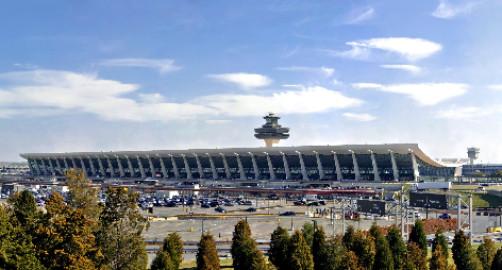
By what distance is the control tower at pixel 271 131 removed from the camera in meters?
172

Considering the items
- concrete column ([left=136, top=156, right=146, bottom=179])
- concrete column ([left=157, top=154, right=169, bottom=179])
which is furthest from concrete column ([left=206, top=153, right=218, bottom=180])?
concrete column ([left=136, top=156, right=146, bottom=179])

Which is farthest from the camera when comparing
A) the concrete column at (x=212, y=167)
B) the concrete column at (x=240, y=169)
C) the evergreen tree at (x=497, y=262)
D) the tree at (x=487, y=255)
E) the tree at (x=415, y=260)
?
the concrete column at (x=212, y=167)

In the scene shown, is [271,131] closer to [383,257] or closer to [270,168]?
[270,168]

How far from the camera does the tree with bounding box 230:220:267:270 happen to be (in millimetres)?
28611

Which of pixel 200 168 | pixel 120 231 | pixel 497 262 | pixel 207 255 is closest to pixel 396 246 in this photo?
pixel 497 262

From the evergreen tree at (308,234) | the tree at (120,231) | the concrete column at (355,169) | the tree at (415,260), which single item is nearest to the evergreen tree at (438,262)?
the tree at (415,260)

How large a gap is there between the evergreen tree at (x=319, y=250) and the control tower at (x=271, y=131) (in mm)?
141342

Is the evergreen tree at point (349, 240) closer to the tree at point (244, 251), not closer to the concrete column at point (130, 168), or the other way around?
the tree at point (244, 251)

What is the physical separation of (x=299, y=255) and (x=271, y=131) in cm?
14406

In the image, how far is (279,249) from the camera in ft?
98.4

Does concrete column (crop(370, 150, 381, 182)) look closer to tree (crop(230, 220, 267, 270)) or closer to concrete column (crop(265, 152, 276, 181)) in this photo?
concrete column (crop(265, 152, 276, 181))

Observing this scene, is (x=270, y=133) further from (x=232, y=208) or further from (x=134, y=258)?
(x=134, y=258)

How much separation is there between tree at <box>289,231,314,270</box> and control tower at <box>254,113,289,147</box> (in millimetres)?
143648

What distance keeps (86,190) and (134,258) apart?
3.70 meters
